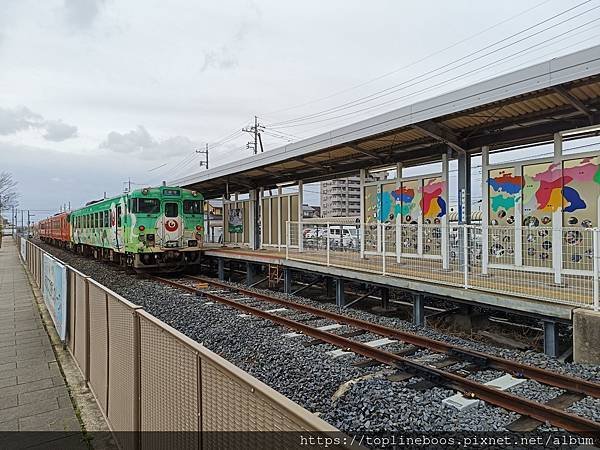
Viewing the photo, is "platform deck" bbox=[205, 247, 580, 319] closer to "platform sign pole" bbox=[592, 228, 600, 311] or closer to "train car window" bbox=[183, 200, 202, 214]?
"platform sign pole" bbox=[592, 228, 600, 311]

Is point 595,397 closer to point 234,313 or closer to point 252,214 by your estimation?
point 234,313

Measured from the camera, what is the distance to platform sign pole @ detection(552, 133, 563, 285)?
→ 687 cm

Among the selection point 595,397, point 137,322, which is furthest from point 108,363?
point 595,397

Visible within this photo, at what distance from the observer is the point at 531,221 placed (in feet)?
27.1

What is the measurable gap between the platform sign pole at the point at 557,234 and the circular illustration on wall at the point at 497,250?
3.31 ft

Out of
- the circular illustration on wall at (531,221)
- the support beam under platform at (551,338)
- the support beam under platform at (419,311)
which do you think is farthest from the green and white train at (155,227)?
the support beam under platform at (551,338)

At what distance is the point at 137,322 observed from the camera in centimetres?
308

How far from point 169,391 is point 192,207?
14.4m

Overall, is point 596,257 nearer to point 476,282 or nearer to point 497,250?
point 476,282

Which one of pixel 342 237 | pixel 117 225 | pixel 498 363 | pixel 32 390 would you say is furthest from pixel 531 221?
pixel 117 225

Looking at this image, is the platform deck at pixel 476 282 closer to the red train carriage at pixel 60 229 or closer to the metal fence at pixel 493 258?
the metal fence at pixel 493 258

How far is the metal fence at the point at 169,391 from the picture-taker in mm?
1622

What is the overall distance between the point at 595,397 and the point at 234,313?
6.22m

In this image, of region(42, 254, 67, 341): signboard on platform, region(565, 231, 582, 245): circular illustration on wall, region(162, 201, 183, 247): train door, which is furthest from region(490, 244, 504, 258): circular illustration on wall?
region(162, 201, 183, 247): train door
